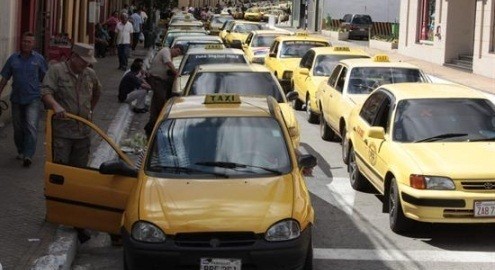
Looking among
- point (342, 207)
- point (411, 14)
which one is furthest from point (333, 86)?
point (411, 14)

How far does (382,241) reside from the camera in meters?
7.76

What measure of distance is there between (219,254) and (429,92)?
4636 millimetres

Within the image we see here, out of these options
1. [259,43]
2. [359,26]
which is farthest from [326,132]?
[359,26]

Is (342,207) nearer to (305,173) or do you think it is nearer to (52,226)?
(305,173)

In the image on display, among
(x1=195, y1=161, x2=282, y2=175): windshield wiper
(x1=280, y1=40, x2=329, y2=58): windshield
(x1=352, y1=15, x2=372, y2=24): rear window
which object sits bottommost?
(x1=195, y1=161, x2=282, y2=175): windshield wiper

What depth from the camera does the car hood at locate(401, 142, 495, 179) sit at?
745cm

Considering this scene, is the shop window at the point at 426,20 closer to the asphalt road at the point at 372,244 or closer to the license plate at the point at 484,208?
the asphalt road at the point at 372,244

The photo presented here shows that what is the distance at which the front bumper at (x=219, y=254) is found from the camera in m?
5.64

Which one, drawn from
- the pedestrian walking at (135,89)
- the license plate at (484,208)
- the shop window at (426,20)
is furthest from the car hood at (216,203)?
the shop window at (426,20)

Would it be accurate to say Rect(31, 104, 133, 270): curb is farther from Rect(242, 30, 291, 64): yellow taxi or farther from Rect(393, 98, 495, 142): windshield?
Rect(242, 30, 291, 64): yellow taxi

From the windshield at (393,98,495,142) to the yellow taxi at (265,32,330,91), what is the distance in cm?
1042

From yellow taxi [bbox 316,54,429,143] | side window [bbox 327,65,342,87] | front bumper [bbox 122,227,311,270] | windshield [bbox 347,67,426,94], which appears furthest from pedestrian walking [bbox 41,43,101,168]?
side window [bbox 327,65,342,87]

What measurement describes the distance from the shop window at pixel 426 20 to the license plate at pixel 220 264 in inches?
1064

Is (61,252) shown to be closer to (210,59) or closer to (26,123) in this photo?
(26,123)
